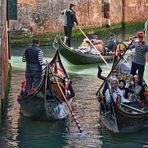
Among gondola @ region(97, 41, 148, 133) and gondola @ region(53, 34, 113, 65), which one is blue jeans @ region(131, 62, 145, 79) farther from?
gondola @ region(53, 34, 113, 65)

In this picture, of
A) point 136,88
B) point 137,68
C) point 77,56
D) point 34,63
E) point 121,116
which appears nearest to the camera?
point 121,116

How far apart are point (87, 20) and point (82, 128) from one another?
11.6m

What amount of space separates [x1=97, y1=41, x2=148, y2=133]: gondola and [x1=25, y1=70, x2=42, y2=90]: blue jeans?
105 cm

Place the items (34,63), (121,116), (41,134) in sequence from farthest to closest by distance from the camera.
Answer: (34,63) → (41,134) → (121,116)

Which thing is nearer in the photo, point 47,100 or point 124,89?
point 124,89

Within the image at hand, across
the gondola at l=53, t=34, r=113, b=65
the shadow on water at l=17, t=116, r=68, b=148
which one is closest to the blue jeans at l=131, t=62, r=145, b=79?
the shadow on water at l=17, t=116, r=68, b=148

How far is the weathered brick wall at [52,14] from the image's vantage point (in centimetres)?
1809

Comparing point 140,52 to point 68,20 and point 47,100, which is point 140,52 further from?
point 68,20

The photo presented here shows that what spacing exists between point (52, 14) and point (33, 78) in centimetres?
1000

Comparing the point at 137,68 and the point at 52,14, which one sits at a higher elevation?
the point at 52,14

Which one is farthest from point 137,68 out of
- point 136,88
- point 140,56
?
point 136,88

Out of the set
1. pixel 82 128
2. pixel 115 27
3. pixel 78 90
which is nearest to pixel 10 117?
pixel 82 128

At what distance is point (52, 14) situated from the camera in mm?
18812

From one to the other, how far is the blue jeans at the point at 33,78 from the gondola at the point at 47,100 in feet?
0.27
